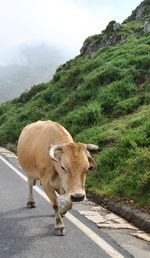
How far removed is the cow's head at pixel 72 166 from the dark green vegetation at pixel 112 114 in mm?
2905

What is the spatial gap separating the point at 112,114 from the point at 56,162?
491 inches

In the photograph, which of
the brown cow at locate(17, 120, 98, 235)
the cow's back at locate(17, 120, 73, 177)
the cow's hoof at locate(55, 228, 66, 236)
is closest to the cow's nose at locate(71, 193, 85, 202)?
the brown cow at locate(17, 120, 98, 235)

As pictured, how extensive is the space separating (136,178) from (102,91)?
39.0 feet

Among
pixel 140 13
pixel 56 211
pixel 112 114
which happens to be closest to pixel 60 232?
pixel 56 211

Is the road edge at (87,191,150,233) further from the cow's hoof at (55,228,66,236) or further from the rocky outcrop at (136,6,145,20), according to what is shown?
the rocky outcrop at (136,6,145,20)

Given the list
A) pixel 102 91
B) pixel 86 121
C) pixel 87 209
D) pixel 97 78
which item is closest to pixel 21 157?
pixel 87 209

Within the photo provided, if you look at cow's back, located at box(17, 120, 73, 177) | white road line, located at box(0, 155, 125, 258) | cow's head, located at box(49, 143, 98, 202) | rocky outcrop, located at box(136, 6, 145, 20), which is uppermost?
rocky outcrop, located at box(136, 6, 145, 20)

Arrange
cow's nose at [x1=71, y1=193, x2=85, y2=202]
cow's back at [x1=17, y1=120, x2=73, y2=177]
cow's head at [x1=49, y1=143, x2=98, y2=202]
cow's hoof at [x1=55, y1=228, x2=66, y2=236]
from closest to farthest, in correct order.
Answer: cow's nose at [x1=71, y1=193, x2=85, y2=202] < cow's head at [x1=49, y1=143, x2=98, y2=202] < cow's hoof at [x1=55, y1=228, x2=66, y2=236] < cow's back at [x1=17, y1=120, x2=73, y2=177]

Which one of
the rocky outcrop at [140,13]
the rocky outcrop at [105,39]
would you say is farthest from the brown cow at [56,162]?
the rocky outcrop at [140,13]

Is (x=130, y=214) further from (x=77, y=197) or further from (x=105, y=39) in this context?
(x=105, y=39)

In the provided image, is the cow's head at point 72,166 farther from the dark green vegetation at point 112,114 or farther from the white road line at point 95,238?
the dark green vegetation at point 112,114

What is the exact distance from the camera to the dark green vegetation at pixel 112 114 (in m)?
12.5

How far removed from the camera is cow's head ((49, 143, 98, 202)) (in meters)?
7.86

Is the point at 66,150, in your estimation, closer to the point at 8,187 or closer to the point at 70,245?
the point at 70,245
